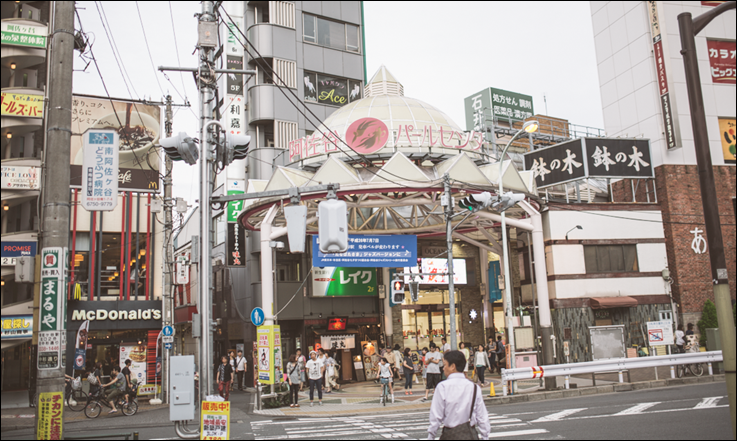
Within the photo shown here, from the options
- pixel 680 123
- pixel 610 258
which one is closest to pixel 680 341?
pixel 610 258

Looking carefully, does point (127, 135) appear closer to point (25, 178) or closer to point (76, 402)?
point (25, 178)

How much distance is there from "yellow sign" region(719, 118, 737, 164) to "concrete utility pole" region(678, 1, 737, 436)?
2607 centimetres

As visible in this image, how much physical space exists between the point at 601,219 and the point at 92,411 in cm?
2435

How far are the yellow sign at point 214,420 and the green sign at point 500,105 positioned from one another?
49.8 m

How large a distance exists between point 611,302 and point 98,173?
79.1 feet

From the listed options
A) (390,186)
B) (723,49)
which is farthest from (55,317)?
(723,49)

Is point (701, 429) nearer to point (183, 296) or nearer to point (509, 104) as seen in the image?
point (183, 296)

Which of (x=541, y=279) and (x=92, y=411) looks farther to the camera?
(x=541, y=279)

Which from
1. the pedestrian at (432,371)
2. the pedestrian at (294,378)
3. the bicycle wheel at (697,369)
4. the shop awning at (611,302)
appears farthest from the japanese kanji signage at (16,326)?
the shop awning at (611,302)

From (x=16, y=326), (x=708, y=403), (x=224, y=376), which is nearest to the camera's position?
A: (x=16, y=326)

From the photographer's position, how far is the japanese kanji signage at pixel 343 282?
104ft

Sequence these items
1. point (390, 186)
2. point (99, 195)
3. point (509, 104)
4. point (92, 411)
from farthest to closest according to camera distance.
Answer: point (509, 104) < point (390, 186) < point (92, 411) < point (99, 195)

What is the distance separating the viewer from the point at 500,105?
2320 inches

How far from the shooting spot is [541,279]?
84.9ft
